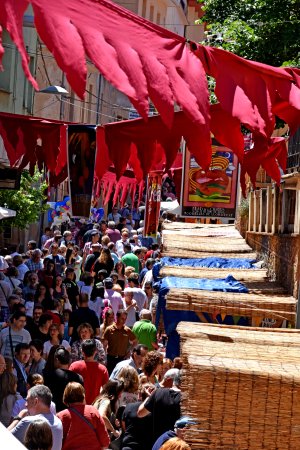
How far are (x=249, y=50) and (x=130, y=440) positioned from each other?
8.78m

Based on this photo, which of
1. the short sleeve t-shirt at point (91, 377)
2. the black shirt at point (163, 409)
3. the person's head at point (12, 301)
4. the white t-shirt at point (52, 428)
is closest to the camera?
the white t-shirt at point (52, 428)

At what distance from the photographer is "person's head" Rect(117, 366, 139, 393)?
13.1 metres

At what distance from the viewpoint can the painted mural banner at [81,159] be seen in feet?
39.8

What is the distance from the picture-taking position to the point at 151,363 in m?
13.6

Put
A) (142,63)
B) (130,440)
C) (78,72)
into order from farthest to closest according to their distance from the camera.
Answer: (130,440) → (142,63) → (78,72)

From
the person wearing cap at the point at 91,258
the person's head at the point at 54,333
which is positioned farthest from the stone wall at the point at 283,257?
the person wearing cap at the point at 91,258

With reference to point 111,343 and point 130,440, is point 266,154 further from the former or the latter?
point 111,343

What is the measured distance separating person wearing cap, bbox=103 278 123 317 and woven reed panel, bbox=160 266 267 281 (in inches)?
136

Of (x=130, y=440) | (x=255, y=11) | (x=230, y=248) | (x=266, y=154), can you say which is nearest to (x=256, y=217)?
(x=230, y=248)

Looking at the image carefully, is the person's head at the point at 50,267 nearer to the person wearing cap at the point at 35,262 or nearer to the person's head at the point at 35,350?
the person wearing cap at the point at 35,262

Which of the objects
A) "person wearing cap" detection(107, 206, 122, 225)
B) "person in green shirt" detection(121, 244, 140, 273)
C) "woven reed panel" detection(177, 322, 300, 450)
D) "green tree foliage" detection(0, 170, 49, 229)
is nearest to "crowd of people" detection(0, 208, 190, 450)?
"woven reed panel" detection(177, 322, 300, 450)

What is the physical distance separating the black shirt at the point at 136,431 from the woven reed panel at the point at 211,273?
523cm

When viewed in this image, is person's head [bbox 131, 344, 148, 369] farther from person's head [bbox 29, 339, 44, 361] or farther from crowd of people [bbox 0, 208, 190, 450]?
person's head [bbox 29, 339, 44, 361]

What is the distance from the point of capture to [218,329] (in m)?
10.7
